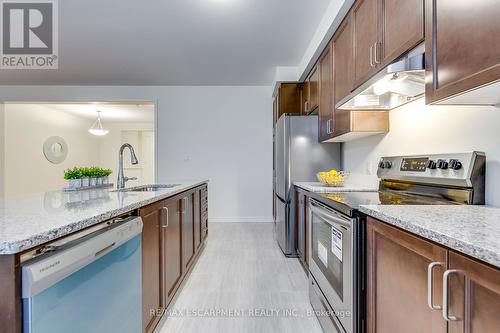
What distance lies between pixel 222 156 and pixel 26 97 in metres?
3.65

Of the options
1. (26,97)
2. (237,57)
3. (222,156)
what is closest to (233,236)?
(222,156)

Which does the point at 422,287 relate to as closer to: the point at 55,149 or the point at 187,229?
the point at 187,229

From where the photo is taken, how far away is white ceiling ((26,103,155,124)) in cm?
592

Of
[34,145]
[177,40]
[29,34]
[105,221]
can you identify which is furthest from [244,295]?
[34,145]

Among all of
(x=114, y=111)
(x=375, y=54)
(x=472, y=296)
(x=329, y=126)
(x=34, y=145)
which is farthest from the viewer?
(x=114, y=111)

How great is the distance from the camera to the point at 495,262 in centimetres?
55

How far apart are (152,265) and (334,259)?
1.03 metres

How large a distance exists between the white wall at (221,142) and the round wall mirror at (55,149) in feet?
9.66

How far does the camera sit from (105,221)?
1.07 metres

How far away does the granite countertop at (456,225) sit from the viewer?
24.0 inches

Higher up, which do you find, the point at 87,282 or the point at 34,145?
the point at 34,145

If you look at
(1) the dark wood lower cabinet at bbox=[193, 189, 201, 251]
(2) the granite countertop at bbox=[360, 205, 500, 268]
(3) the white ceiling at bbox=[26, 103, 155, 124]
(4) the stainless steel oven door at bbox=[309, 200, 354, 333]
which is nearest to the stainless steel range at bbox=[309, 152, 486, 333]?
(4) the stainless steel oven door at bbox=[309, 200, 354, 333]

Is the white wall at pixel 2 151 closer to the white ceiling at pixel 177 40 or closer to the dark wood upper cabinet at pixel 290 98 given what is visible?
the white ceiling at pixel 177 40

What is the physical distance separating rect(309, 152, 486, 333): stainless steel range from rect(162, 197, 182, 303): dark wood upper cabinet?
39.8 inches
